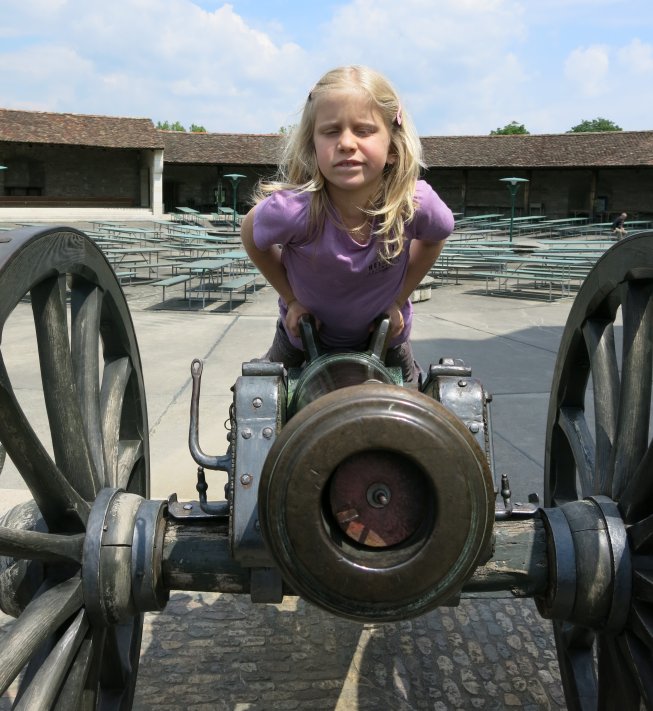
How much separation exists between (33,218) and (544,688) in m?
29.1

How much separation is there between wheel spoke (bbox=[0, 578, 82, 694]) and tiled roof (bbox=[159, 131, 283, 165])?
110ft

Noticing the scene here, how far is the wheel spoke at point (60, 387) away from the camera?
5.88 feet

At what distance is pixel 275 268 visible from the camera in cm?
233

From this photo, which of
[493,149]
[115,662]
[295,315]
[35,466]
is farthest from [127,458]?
[493,149]

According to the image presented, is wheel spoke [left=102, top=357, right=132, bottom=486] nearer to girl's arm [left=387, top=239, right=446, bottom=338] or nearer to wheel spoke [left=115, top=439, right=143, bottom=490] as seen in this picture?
wheel spoke [left=115, top=439, right=143, bottom=490]

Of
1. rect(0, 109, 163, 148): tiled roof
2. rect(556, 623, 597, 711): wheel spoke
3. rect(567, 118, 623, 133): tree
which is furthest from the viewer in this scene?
rect(567, 118, 623, 133): tree

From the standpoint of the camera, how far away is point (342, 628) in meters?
2.83

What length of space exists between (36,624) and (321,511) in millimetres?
736

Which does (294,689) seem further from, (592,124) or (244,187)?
(592,124)

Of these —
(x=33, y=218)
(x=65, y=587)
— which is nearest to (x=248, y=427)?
(x=65, y=587)

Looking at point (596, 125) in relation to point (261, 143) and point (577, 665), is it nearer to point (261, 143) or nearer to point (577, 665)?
point (261, 143)

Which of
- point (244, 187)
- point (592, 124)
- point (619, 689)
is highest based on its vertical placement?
point (592, 124)

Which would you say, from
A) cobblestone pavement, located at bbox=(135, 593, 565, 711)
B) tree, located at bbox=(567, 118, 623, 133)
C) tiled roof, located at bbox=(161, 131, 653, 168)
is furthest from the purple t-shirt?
tree, located at bbox=(567, 118, 623, 133)

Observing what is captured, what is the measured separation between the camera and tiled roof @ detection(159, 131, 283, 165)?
34969 mm
